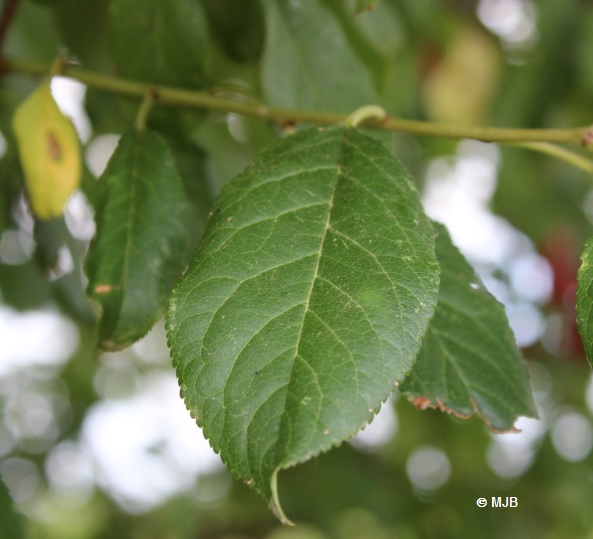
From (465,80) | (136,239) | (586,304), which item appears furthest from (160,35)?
(465,80)

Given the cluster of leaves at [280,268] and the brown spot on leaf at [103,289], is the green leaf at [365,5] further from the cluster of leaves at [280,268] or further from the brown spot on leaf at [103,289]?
the brown spot on leaf at [103,289]

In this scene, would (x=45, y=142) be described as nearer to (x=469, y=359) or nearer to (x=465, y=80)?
(x=469, y=359)

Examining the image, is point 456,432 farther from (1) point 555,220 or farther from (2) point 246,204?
(2) point 246,204

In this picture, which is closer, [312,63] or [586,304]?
[586,304]

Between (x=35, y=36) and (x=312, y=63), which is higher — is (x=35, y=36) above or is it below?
above

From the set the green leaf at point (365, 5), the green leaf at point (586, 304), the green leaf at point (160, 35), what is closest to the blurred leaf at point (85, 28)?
the green leaf at point (160, 35)

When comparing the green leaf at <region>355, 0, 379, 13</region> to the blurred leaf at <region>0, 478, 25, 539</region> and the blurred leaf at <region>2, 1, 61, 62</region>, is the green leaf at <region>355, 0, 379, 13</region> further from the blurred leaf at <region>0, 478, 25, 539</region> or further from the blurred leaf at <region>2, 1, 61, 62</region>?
the blurred leaf at <region>2, 1, 61, 62</region>

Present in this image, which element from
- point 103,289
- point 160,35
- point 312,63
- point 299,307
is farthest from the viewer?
point 312,63

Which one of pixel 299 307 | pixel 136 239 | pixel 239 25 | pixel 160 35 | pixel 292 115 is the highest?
pixel 239 25
